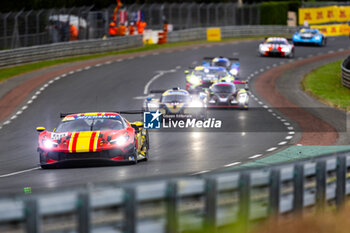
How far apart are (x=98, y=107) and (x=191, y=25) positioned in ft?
132

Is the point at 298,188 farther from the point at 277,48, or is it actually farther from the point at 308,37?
the point at 308,37

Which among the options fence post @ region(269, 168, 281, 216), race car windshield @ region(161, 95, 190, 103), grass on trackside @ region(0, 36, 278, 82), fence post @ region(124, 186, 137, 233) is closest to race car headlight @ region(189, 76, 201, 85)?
race car windshield @ region(161, 95, 190, 103)

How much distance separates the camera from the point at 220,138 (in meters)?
23.8

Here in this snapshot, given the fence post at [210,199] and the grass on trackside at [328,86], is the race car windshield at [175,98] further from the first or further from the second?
the fence post at [210,199]

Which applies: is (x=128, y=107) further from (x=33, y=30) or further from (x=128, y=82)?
(x=33, y=30)

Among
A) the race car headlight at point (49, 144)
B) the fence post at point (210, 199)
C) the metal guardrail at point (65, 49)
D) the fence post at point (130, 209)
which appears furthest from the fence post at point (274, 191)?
the metal guardrail at point (65, 49)

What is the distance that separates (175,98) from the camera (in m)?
27.3

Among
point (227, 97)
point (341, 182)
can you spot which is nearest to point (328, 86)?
point (227, 97)

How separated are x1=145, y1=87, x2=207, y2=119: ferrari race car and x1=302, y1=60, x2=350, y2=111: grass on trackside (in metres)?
7.43

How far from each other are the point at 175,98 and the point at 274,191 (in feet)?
60.5

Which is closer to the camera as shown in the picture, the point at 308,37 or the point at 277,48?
the point at 277,48

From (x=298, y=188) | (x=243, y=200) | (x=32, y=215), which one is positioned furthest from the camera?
(x=298, y=188)

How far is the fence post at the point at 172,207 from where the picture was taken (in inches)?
304

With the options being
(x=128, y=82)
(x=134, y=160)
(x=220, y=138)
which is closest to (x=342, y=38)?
(x=128, y=82)
